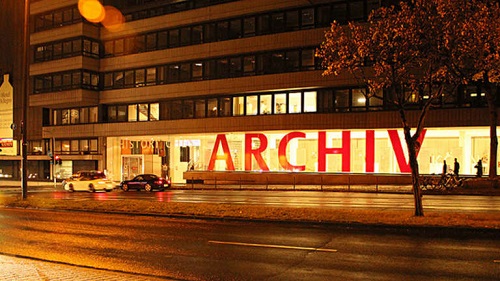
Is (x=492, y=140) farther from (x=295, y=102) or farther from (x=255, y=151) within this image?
(x=255, y=151)

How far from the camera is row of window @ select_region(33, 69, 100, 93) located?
50469mm

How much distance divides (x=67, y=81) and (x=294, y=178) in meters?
29.0

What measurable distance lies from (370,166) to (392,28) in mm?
22735

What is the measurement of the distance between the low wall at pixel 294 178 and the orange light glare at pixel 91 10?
1966 cm

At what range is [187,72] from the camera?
4572 cm

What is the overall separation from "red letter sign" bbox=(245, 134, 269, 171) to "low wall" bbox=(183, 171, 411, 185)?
103cm

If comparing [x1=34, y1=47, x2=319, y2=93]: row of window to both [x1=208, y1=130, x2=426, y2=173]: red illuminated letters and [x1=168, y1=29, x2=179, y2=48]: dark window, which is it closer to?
[x1=168, y1=29, x2=179, y2=48]: dark window

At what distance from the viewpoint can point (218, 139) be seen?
44156 mm

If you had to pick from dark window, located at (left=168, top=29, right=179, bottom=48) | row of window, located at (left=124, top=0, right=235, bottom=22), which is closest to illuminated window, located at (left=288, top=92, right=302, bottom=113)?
row of window, located at (left=124, top=0, right=235, bottom=22)

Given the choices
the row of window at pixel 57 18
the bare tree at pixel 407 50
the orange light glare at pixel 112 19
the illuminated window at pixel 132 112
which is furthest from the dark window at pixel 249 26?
the bare tree at pixel 407 50

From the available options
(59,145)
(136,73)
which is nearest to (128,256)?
(136,73)

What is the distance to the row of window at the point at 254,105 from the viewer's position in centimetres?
3488

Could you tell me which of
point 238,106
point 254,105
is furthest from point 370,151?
point 238,106

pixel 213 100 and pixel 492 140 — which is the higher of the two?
pixel 213 100
